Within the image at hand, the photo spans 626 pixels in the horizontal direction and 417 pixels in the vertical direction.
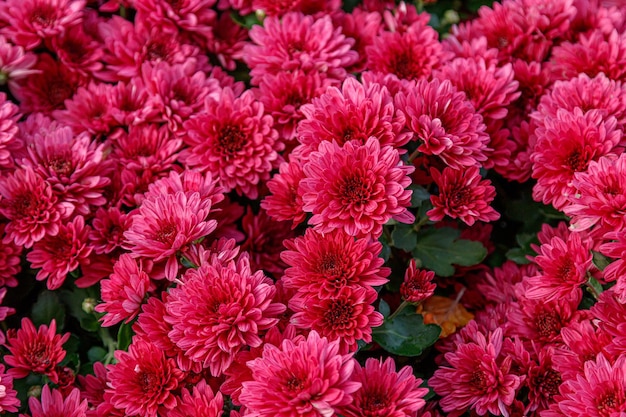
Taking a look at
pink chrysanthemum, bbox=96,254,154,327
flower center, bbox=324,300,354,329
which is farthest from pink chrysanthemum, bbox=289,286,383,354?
pink chrysanthemum, bbox=96,254,154,327

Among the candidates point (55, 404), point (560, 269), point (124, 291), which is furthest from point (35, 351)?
point (560, 269)

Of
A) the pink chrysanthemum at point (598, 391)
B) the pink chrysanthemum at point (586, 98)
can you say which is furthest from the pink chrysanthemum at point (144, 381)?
the pink chrysanthemum at point (586, 98)

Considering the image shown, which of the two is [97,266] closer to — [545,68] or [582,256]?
[582,256]

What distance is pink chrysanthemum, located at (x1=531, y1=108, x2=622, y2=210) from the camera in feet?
5.31

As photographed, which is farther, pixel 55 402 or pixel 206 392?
pixel 55 402

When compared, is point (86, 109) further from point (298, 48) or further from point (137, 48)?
point (298, 48)

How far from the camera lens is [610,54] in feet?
6.23

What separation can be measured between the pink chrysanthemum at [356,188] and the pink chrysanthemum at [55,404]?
64 centimetres

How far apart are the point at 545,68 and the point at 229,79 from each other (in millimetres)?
883

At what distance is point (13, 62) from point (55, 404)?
96cm

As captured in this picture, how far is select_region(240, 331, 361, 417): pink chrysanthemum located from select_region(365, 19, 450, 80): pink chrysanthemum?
926 mm

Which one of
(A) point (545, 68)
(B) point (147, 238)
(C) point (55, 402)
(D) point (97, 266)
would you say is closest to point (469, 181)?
(A) point (545, 68)

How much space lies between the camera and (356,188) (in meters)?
1.45

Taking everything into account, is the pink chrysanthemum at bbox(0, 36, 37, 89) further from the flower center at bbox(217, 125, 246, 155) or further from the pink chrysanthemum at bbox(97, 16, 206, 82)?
the flower center at bbox(217, 125, 246, 155)
